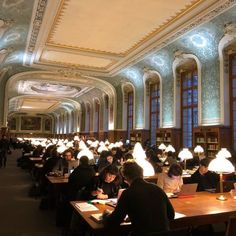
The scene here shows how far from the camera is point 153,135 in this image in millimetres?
16891

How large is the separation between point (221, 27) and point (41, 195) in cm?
786

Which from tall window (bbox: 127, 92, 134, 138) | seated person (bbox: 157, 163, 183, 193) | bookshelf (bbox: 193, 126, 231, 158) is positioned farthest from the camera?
tall window (bbox: 127, 92, 134, 138)

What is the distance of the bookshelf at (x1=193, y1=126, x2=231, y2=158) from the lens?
10812 millimetres

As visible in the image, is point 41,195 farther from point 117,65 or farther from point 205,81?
A: point 117,65

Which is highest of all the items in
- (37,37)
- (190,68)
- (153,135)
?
(37,37)

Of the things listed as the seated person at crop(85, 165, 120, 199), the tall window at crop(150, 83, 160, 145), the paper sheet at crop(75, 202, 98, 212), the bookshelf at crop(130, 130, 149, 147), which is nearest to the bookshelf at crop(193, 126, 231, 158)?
the tall window at crop(150, 83, 160, 145)

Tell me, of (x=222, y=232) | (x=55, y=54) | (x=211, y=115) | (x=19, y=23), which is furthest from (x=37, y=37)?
(x=222, y=232)

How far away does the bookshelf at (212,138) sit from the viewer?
10.8 meters

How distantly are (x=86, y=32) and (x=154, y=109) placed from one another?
696 centimetres

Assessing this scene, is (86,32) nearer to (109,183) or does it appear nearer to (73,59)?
(73,59)

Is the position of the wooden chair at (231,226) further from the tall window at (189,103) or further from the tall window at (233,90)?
the tall window at (189,103)

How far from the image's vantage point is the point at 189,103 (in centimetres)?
1370

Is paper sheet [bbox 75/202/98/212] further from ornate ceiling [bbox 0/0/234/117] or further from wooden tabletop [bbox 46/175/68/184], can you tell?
ornate ceiling [bbox 0/0/234/117]

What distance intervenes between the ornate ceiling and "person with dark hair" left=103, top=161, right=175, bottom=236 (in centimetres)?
750
